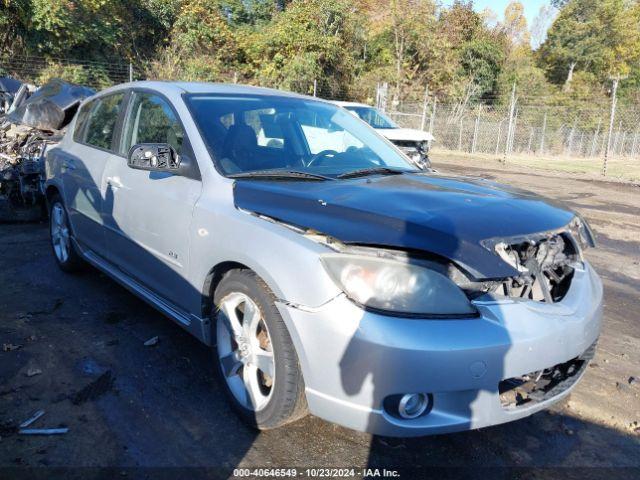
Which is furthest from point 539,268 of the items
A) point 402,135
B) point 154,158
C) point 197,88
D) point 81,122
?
point 402,135

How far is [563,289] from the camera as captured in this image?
9.15 ft

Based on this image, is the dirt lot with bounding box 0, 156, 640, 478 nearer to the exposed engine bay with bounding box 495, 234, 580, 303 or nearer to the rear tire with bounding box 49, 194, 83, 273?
the rear tire with bounding box 49, 194, 83, 273

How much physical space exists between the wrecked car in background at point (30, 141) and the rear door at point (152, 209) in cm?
316

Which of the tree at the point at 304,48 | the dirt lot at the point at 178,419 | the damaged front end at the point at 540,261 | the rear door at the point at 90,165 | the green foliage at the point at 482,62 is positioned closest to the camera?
the damaged front end at the point at 540,261

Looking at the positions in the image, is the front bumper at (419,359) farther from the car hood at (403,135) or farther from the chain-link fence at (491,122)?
the chain-link fence at (491,122)

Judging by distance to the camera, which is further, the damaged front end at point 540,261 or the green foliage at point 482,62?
the green foliage at point 482,62

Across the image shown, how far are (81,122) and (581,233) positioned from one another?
4178 millimetres

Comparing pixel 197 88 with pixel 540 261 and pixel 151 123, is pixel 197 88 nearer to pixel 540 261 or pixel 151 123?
pixel 151 123

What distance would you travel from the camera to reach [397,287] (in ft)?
7.60

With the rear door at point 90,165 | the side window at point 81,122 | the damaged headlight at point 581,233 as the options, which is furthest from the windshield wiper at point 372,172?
the side window at point 81,122

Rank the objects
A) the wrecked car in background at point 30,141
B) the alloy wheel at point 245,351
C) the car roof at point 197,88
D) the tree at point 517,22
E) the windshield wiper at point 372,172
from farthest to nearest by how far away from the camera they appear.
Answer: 1. the tree at point 517,22
2. the wrecked car in background at point 30,141
3. the car roof at point 197,88
4. the windshield wiper at point 372,172
5. the alloy wheel at point 245,351

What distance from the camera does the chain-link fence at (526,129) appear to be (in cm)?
2438

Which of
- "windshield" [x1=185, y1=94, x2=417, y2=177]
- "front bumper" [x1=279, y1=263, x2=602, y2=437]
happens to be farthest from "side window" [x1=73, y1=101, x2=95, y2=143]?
"front bumper" [x1=279, y1=263, x2=602, y2=437]

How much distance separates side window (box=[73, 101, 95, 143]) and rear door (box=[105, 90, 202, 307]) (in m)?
0.95
